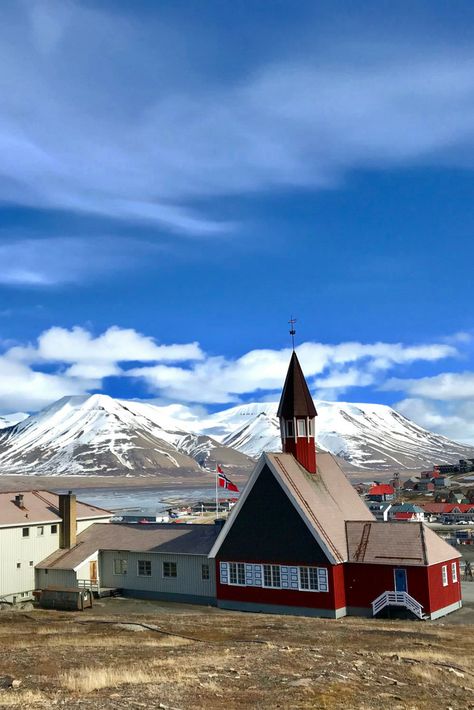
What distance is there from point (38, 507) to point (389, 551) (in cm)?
2737

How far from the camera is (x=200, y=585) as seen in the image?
160ft

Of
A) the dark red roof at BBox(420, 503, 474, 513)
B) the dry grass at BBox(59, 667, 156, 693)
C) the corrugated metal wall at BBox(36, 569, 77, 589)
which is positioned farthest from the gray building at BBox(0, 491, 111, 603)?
the dark red roof at BBox(420, 503, 474, 513)

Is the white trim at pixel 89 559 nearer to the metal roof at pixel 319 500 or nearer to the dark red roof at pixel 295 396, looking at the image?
the metal roof at pixel 319 500

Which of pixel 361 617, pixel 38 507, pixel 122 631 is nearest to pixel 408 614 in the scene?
pixel 361 617

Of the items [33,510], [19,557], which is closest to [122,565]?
[19,557]

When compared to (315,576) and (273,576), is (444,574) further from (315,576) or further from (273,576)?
(273,576)

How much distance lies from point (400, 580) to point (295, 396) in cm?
1410

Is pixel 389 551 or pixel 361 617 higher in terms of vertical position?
pixel 389 551

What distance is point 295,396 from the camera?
50.6 meters

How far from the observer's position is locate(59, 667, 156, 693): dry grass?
798 inches

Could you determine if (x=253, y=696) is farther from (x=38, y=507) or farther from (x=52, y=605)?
(x=38, y=507)

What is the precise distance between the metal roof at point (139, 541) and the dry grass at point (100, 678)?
27.0 meters

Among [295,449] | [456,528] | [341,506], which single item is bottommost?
[456,528]

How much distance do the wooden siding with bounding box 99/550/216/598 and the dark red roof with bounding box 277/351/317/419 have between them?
1123cm
